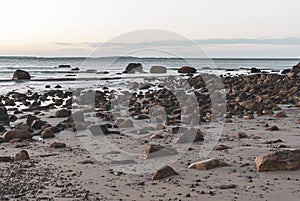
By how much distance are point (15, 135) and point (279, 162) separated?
21.3ft

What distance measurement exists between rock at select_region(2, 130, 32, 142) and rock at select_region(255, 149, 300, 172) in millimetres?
5931

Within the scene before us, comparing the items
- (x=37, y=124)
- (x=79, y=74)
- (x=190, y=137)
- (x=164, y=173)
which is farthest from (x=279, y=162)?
(x=79, y=74)

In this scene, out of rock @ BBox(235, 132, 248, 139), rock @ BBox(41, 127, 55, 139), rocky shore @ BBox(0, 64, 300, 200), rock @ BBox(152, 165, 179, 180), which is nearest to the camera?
rocky shore @ BBox(0, 64, 300, 200)

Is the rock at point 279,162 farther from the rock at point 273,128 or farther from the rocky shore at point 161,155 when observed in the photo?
the rock at point 273,128

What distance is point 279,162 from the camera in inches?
279

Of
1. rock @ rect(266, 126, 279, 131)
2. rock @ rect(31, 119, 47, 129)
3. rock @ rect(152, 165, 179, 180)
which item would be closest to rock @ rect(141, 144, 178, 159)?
rock @ rect(152, 165, 179, 180)

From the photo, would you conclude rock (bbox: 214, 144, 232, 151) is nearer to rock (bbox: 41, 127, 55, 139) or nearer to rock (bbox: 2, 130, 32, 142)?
rock (bbox: 41, 127, 55, 139)

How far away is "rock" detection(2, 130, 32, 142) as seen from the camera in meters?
10.5

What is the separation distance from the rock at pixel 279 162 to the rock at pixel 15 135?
593 cm

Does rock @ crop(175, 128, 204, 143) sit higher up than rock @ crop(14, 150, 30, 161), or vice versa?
rock @ crop(175, 128, 204, 143)

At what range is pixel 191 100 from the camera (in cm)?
1808

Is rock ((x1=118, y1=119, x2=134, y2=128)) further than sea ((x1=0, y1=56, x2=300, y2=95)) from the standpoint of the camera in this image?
No

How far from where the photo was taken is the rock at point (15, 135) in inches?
413

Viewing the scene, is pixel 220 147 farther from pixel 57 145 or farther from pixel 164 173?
pixel 57 145
